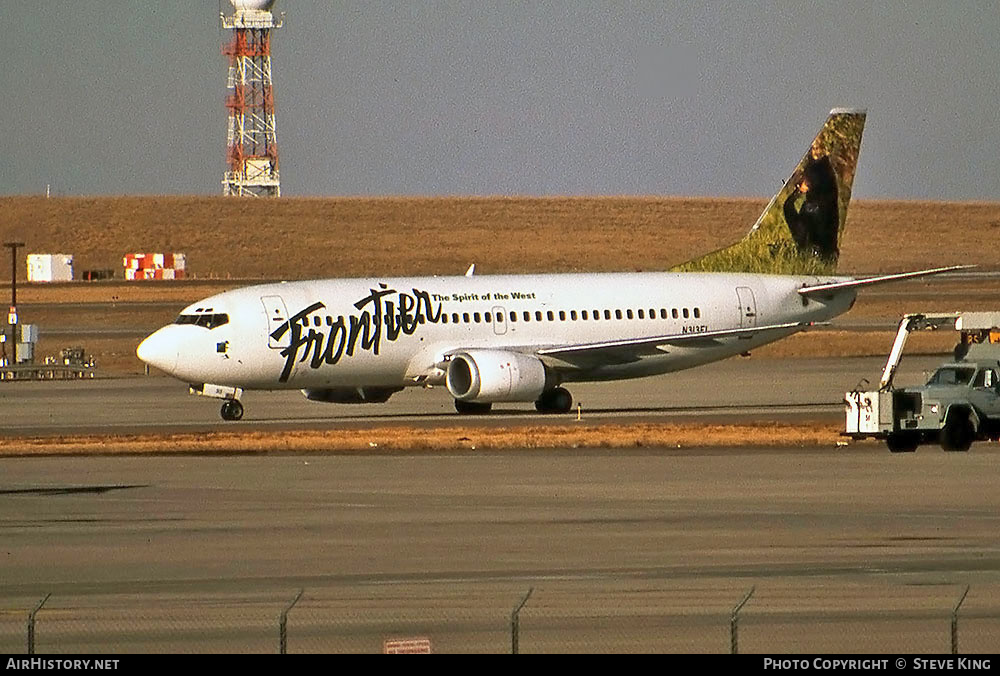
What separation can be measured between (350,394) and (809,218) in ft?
49.2

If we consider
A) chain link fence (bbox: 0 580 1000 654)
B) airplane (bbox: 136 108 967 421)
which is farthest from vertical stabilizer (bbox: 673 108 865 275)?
chain link fence (bbox: 0 580 1000 654)

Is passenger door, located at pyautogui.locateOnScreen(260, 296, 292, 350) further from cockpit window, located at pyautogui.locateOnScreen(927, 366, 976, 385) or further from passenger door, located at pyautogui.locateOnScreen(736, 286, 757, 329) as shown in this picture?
cockpit window, located at pyautogui.locateOnScreen(927, 366, 976, 385)

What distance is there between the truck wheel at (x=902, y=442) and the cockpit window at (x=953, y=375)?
3.69 feet

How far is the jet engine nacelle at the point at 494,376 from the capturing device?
5391 cm

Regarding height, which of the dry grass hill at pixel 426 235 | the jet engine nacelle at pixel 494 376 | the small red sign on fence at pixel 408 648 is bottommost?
the small red sign on fence at pixel 408 648

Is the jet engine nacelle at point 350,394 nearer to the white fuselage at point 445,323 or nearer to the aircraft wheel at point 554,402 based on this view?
the white fuselage at point 445,323

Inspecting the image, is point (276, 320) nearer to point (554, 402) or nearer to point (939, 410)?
point (554, 402)

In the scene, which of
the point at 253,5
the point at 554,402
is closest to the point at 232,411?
the point at 554,402

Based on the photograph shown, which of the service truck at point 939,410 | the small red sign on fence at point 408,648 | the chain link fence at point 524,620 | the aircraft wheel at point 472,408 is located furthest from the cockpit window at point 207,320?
the small red sign on fence at point 408,648

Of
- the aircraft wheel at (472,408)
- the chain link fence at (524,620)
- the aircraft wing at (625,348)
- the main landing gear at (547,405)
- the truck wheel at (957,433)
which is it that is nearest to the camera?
the chain link fence at (524,620)

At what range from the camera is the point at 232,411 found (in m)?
54.6

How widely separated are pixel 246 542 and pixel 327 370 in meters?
26.4

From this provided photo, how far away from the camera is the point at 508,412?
5694 cm

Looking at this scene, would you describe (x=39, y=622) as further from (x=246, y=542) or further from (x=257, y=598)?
(x=246, y=542)
